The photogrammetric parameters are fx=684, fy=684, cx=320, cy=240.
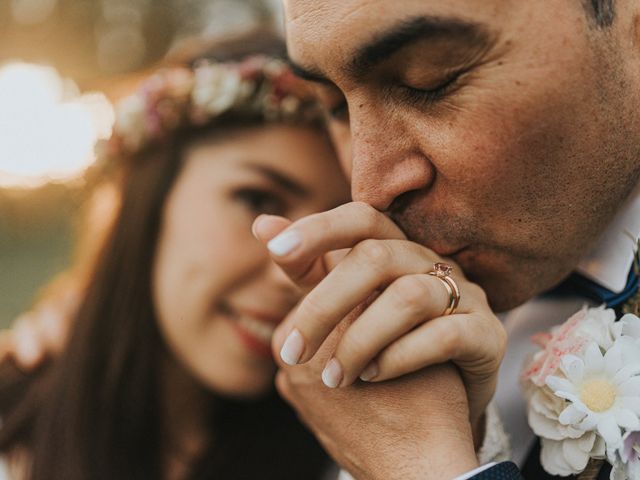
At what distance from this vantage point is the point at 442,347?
4.17ft

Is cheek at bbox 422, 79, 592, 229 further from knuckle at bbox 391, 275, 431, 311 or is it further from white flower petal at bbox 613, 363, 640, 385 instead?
white flower petal at bbox 613, 363, 640, 385

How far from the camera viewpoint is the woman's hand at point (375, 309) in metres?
1.27

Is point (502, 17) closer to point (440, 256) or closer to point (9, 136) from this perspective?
point (440, 256)

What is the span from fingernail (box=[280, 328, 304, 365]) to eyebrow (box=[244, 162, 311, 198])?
1.26 meters

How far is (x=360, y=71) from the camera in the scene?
4.48 ft

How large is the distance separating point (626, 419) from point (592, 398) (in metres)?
0.07

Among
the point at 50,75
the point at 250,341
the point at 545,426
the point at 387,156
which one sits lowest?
the point at 50,75

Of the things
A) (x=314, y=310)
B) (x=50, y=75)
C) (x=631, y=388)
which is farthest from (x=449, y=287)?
(x=50, y=75)

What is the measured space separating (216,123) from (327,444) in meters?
1.47

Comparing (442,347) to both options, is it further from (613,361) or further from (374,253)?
(613,361)

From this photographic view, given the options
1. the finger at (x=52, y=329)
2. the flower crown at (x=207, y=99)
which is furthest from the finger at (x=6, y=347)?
the flower crown at (x=207, y=99)

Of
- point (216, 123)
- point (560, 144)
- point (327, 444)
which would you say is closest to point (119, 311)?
point (216, 123)

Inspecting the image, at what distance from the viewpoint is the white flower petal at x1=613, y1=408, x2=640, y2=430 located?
4.03 feet

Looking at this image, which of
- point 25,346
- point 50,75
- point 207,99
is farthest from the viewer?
point 50,75
